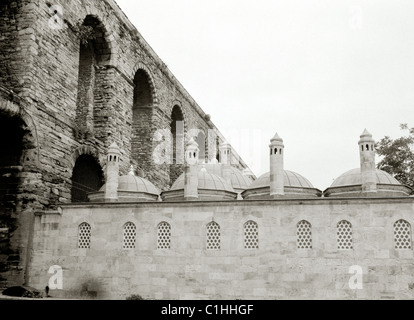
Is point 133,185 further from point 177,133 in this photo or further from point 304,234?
point 177,133

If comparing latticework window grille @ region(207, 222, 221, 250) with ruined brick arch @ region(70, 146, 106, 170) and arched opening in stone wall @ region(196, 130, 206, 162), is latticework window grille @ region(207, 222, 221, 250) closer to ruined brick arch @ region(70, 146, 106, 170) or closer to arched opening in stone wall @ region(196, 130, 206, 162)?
ruined brick arch @ region(70, 146, 106, 170)

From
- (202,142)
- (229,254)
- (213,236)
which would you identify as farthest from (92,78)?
(202,142)

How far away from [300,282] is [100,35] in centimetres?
1319

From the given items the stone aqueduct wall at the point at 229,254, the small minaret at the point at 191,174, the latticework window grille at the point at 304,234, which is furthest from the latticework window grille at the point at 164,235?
the latticework window grille at the point at 304,234

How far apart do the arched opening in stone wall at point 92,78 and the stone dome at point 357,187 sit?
970 cm

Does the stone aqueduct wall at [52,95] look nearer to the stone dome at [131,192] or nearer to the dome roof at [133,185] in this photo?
the stone dome at [131,192]

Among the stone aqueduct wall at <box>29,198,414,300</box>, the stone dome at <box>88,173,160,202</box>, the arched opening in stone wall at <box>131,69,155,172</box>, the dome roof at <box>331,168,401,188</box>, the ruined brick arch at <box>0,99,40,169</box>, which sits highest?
the arched opening in stone wall at <box>131,69,155,172</box>

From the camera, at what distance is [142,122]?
26.3 m

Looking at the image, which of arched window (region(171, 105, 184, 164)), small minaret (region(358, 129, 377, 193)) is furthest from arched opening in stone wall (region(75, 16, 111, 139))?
small minaret (region(358, 129, 377, 193))

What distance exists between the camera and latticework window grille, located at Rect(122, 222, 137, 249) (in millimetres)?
15656

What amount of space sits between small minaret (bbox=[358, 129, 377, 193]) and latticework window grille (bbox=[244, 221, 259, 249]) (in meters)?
3.78

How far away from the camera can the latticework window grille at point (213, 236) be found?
15.2 meters

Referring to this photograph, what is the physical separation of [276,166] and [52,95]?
7.99 meters

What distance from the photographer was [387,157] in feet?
91.4
